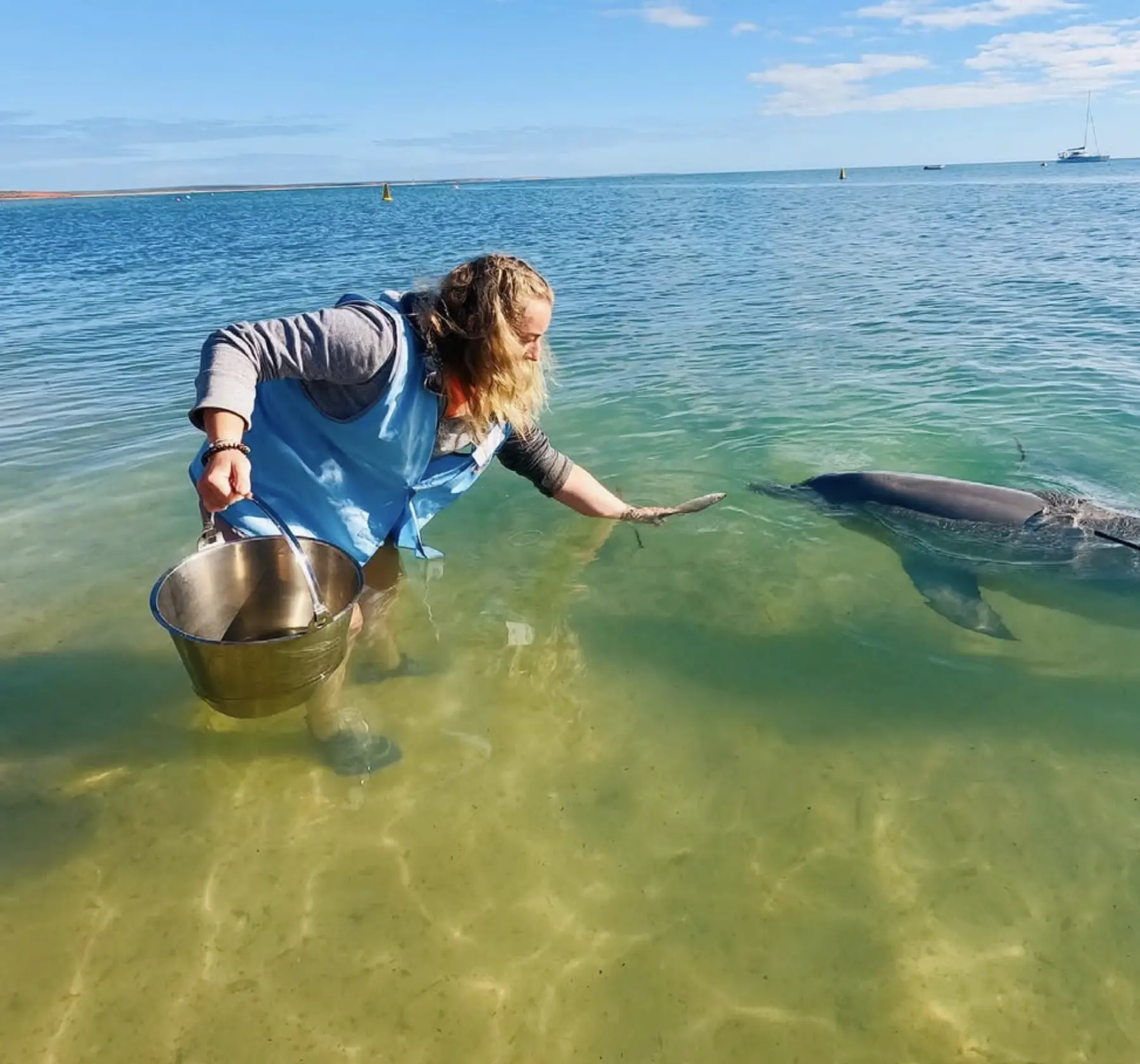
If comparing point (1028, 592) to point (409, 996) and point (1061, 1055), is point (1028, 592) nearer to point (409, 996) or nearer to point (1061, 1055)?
point (1061, 1055)

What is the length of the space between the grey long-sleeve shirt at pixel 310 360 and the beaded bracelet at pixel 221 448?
0.10m

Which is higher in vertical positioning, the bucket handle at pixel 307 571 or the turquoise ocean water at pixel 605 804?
the bucket handle at pixel 307 571

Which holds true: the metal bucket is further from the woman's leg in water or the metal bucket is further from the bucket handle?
the woman's leg in water

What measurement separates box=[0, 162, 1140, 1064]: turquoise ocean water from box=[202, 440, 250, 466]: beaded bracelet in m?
1.55

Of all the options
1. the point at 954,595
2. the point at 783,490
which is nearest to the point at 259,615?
the point at 954,595

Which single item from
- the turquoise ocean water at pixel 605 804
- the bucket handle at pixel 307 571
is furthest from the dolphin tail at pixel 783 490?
the bucket handle at pixel 307 571

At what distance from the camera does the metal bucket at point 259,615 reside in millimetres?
2727

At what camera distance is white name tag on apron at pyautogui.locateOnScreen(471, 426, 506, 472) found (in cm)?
385

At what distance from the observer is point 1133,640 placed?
4562 mm

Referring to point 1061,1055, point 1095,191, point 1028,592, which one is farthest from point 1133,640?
point 1095,191

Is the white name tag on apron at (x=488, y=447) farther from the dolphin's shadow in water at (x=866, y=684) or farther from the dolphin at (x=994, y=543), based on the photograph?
the dolphin at (x=994, y=543)

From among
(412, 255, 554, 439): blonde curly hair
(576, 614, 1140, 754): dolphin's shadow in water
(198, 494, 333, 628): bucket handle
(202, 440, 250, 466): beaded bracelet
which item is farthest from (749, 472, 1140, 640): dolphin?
(202, 440, 250, 466): beaded bracelet

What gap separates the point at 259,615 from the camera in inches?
137

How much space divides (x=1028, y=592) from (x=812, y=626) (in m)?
1.39
